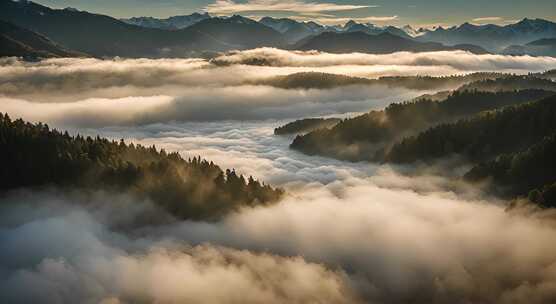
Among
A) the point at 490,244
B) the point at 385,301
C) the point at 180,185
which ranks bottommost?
the point at 385,301

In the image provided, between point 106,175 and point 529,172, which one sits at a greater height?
point 106,175

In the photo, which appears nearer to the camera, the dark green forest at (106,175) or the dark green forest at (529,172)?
the dark green forest at (106,175)

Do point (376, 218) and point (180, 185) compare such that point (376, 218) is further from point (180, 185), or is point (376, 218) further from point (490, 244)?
point (180, 185)

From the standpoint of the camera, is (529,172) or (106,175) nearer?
(106,175)

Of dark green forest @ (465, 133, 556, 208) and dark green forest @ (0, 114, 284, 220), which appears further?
dark green forest @ (465, 133, 556, 208)

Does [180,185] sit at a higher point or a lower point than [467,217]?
higher

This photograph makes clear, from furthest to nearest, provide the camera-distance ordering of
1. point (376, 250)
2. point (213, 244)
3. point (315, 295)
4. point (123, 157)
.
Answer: point (123, 157)
point (376, 250)
point (213, 244)
point (315, 295)

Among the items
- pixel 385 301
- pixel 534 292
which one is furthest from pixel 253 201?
pixel 534 292

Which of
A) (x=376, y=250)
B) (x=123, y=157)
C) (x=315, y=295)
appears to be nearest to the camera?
(x=315, y=295)
